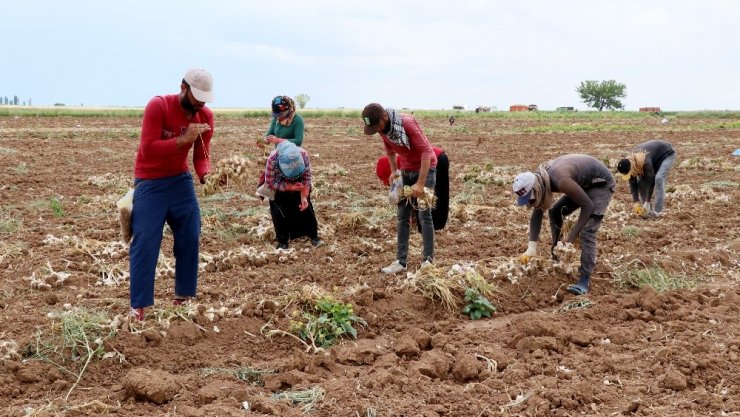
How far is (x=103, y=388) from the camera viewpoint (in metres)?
3.89

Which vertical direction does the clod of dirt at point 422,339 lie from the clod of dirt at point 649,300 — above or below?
below

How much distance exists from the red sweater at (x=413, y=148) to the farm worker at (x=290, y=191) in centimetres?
108

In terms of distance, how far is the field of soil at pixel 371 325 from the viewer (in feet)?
12.0

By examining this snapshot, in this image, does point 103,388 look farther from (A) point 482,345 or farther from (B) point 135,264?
(A) point 482,345

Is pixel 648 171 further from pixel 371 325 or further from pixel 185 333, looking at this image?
pixel 185 333

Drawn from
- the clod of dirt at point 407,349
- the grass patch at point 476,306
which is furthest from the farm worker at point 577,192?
the clod of dirt at point 407,349

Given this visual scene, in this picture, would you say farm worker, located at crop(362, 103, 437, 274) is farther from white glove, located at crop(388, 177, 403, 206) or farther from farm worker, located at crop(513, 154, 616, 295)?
farm worker, located at crop(513, 154, 616, 295)

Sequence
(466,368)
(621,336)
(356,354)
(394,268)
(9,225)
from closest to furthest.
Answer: (466,368) < (356,354) < (621,336) < (394,268) < (9,225)

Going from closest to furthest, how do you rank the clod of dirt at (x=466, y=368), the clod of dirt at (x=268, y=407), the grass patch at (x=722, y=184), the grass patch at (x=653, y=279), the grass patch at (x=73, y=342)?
the clod of dirt at (x=268, y=407) → the clod of dirt at (x=466, y=368) → the grass patch at (x=73, y=342) → the grass patch at (x=653, y=279) → the grass patch at (x=722, y=184)

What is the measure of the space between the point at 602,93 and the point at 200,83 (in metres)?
95.9

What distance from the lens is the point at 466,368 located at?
4.02m

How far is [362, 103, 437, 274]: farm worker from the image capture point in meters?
5.53

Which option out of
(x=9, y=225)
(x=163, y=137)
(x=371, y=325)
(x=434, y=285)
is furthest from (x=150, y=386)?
(x=9, y=225)

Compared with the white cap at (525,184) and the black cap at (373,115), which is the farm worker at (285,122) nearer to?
the black cap at (373,115)
